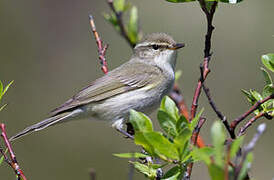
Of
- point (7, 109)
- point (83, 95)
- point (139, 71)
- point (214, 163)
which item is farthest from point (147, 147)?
point (7, 109)

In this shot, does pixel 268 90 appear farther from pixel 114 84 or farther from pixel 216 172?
pixel 114 84

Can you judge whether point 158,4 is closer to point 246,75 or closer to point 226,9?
point 226,9

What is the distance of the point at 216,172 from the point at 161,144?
0.37m

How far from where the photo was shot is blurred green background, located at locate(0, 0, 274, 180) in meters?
6.49

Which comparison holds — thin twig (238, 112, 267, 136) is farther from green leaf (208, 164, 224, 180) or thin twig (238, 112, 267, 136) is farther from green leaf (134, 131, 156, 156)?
green leaf (208, 164, 224, 180)

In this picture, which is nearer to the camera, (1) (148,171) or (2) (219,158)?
(2) (219,158)

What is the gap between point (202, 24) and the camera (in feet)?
23.9

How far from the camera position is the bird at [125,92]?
13.0 ft

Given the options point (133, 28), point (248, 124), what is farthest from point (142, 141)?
point (133, 28)

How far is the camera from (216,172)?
131 centimetres

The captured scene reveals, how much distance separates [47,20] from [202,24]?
272cm

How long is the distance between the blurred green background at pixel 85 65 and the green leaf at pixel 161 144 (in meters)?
4.54

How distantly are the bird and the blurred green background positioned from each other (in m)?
2.15

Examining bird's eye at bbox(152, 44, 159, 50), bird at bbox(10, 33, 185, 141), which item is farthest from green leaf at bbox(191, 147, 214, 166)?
bird's eye at bbox(152, 44, 159, 50)
